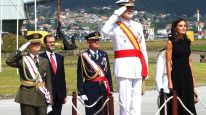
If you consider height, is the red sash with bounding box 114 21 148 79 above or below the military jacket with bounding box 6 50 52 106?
above

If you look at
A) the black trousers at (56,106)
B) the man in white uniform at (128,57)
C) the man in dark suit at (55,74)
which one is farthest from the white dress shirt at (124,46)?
the black trousers at (56,106)

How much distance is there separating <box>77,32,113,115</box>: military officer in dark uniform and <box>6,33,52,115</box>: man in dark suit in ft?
3.81

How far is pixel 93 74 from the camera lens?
12125 mm

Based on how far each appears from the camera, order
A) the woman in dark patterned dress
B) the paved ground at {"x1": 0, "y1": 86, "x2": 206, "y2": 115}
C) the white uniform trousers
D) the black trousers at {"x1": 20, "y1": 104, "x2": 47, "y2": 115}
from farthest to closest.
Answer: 1. the paved ground at {"x1": 0, "y1": 86, "x2": 206, "y2": 115}
2. the woman in dark patterned dress
3. the white uniform trousers
4. the black trousers at {"x1": 20, "y1": 104, "x2": 47, "y2": 115}

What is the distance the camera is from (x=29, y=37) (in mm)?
11094

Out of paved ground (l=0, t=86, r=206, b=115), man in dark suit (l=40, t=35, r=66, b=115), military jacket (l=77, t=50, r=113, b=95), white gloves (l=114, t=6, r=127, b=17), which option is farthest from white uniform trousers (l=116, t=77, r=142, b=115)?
paved ground (l=0, t=86, r=206, b=115)

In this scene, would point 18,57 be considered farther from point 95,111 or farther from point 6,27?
point 6,27

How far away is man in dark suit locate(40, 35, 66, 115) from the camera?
470 inches

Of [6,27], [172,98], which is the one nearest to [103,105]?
[172,98]

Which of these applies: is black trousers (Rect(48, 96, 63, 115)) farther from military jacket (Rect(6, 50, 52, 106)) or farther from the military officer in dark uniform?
military jacket (Rect(6, 50, 52, 106))

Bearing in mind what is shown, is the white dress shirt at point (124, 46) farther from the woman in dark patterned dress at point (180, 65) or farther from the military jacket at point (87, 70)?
the military jacket at point (87, 70)

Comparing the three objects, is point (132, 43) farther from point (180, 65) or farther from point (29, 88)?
point (29, 88)

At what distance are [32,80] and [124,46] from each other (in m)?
1.46

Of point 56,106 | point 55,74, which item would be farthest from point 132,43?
point 56,106
